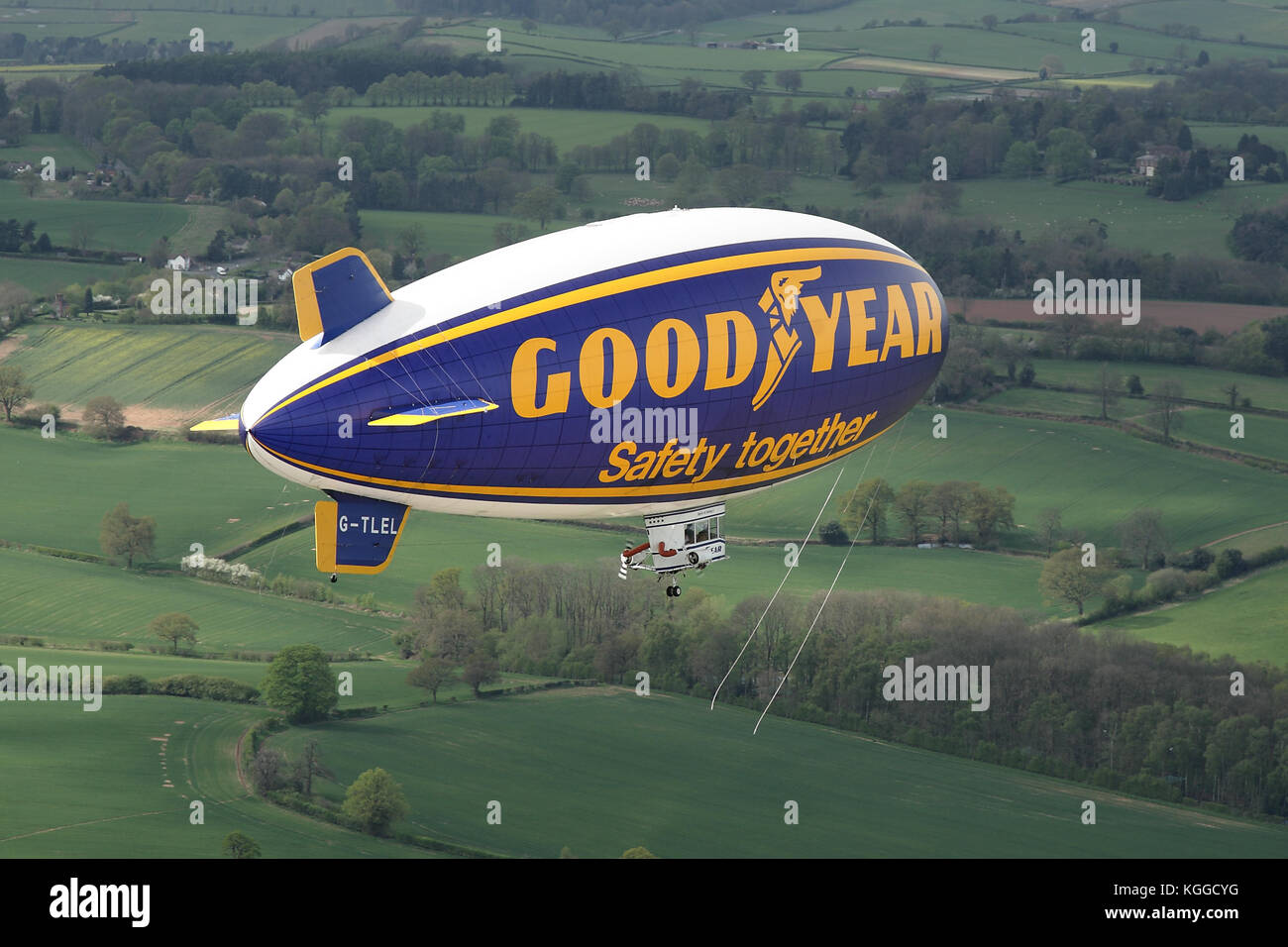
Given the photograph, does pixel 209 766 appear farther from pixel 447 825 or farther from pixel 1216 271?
pixel 1216 271

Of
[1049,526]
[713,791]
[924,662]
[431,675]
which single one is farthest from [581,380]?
[1049,526]

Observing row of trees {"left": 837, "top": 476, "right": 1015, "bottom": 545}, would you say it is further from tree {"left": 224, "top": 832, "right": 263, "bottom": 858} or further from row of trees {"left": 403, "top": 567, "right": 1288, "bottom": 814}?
tree {"left": 224, "top": 832, "right": 263, "bottom": 858}

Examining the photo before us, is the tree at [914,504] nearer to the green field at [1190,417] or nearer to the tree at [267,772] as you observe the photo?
the green field at [1190,417]

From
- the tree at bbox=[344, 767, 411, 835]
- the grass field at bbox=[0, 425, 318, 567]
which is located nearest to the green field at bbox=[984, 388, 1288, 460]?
the grass field at bbox=[0, 425, 318, 567]

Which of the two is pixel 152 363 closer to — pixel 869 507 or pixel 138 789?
→ pixel 869 507

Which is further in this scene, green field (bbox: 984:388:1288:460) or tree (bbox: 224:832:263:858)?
green field (bbox: 984:388:1288:460)

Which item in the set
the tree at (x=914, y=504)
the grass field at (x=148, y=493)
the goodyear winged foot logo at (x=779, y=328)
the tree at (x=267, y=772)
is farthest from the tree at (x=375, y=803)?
the goodyear winged foot logo at (x=779, y=328)
